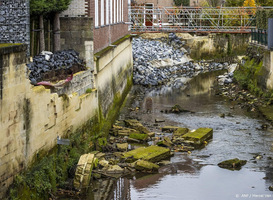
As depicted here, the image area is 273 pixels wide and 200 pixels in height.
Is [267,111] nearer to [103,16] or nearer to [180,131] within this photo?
[180,131]

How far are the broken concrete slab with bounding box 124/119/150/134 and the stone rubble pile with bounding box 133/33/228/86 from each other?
50.7 feet

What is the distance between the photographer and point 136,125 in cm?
2356

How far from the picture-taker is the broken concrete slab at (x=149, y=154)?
17811mm

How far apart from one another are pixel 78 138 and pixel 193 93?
19.7 metres

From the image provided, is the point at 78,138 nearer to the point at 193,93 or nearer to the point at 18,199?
the point at 18,199

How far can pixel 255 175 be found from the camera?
55.8ft

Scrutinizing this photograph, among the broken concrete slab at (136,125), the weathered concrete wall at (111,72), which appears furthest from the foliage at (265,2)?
the broken concrete slab at (136,125)

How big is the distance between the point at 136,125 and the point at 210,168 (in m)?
6.31

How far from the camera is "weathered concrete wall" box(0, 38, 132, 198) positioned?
11.5 metres

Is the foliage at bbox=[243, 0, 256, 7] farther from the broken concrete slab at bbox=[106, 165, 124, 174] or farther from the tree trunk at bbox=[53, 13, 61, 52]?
the broken concrete slab at bbox=[106, 165, 124, 174]

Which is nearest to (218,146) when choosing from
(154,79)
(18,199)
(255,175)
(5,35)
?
(255,175)

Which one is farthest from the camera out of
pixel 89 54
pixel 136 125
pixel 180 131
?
pixel 136 125

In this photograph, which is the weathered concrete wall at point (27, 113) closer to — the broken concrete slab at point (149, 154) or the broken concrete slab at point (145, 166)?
the broken concrete slab at point (149, 154)

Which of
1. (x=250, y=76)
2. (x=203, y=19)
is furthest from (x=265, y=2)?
(x=250, y=76)
